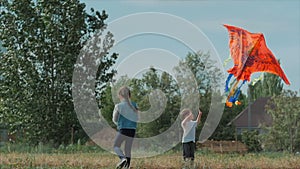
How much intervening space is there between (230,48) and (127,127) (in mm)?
3508

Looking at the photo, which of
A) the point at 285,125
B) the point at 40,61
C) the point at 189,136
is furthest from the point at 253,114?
the point at 189,136

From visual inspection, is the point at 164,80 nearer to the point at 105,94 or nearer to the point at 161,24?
the point at 105,94

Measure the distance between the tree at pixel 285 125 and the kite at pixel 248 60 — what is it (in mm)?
14288

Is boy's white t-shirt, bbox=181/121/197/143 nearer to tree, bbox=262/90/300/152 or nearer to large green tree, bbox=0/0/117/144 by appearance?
large green tree, bbox=0/0/117/144

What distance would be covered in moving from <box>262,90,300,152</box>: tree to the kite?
14288 millimetres

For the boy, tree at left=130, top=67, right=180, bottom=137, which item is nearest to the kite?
the boy

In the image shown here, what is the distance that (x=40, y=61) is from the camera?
22484 millimetres

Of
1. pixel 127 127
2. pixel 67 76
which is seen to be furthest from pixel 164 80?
pixel 127 127

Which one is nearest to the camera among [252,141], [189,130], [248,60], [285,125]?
[189,130]

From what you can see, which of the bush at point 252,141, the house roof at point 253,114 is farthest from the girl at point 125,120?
the house roof at point 253,114

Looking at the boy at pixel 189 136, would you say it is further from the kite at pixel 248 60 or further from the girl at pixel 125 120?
the girl at pixel 125 120

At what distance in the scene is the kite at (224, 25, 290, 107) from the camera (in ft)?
41.7

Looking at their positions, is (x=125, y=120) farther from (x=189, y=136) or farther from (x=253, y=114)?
(x=253, y=114)

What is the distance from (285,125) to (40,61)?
38.5 feet
